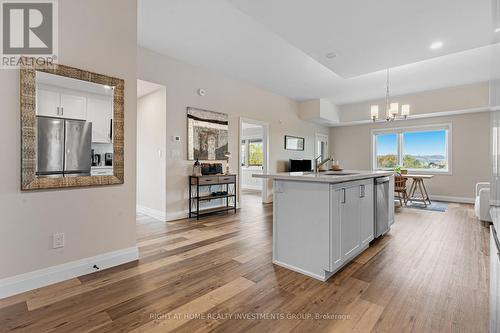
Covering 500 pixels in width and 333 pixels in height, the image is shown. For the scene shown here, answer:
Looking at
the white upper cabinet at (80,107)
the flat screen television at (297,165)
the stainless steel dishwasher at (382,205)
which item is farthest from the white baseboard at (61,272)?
the flat screen television at (297,165)

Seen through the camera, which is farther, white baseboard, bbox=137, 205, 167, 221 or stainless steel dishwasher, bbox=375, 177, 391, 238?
white baseboard, bbox=137, 205, 167, 221

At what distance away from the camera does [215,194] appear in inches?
188

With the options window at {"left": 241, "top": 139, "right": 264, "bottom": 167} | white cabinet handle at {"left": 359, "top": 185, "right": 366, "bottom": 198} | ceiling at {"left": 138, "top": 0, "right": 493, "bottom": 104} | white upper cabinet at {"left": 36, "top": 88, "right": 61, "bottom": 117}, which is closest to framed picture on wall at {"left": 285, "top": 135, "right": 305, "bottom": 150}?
window at {"left": 241, "top": 139, "right": 264, "bottom": 167}

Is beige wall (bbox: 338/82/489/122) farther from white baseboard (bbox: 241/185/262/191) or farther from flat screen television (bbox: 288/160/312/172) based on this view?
white baseboard (bbox: 241/185/262/191)

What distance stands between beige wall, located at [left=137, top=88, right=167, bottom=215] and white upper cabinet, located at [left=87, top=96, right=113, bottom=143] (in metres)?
1.76

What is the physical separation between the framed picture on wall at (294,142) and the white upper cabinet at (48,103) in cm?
550

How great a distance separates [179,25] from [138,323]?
11.0 feet

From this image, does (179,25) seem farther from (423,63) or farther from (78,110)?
(423,63)

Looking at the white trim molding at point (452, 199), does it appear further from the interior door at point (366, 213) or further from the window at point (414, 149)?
the interior door at point (366, 213)

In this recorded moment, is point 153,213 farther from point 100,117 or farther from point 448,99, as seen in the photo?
point 448,99

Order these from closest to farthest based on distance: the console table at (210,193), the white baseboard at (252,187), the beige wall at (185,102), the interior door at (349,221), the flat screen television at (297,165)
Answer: the interior door at (349,221) < the beige wall at (185,102) < the console table at (210,193) < the flat screen television at (297,165) < the white baseboard at (252,187)

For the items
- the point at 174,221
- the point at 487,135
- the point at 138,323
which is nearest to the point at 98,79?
the point at 138,323

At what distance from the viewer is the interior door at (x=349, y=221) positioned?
88.5 inches

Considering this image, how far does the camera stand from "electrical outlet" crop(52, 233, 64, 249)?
2.04m
